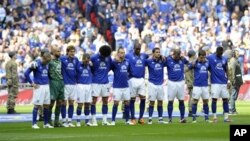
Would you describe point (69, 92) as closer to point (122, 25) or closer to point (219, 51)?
point (219, 51)

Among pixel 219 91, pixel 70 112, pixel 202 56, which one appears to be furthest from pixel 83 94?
pixel 219 91

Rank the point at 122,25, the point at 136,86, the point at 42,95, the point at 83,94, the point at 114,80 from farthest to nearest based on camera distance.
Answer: the point at 122,25, the point at 136,86, the point at 114,80, the point at 83,94, the point at 42,95

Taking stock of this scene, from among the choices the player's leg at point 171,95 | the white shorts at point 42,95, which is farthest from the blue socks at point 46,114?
the player's leg at point 171,95

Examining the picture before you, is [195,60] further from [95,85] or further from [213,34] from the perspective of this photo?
[213,34]

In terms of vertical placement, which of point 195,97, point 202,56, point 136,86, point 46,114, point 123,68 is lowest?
point 46,114

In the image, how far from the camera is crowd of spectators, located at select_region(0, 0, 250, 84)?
165ft

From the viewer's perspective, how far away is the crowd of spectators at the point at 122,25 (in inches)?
1984

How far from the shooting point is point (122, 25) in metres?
53.7

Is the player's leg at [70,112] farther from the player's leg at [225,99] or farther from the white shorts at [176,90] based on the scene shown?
the player's leg at [225,99]

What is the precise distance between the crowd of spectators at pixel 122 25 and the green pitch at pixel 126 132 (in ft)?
49.6

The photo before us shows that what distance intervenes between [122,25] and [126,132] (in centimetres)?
2361

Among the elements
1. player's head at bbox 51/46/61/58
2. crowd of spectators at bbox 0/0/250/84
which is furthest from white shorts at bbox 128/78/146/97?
crowd of spectators at bbox 0/0/250/84

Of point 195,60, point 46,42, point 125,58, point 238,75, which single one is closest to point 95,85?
point 125,58

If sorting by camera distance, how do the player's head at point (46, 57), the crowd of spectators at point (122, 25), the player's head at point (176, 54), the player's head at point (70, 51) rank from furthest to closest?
1. the crowd of spectators at point (122, 25)
2. the player's head at point (176, 54)
3. the player's head at point (70, 51)
4. the player's head at point (46, 57)
